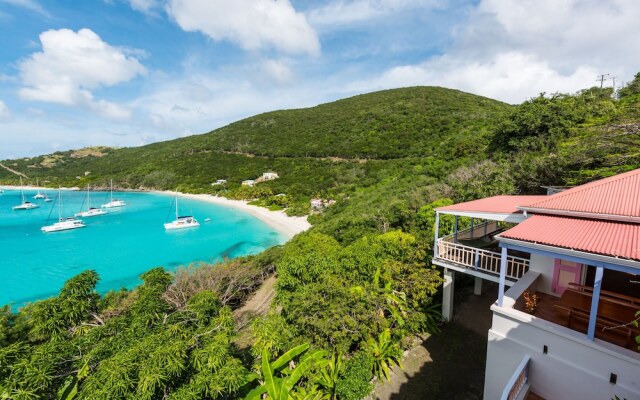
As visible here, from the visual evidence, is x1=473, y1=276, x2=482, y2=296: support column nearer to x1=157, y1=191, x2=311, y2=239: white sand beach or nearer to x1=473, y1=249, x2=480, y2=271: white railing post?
x1=473, y1=249, x2=480, y2=271: white railing post

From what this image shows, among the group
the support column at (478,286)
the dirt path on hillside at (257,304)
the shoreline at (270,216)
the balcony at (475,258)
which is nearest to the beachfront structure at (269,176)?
the shoreline at (270,216)

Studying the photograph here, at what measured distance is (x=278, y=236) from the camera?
113ft

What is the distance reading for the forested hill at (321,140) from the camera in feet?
167

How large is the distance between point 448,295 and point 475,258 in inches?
87.2

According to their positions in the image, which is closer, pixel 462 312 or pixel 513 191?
pixel 462 312

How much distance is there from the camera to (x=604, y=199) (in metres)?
6.89

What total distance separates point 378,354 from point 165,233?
38.3 metres

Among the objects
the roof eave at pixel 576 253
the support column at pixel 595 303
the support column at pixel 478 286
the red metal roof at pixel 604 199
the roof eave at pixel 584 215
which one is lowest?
the support column at pixel 478 286

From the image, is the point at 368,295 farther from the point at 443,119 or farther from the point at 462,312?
the point at 443,119

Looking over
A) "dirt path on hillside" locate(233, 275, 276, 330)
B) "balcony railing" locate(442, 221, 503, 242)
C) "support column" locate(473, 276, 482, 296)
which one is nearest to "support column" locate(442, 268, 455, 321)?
"balcony railing" locate(442, 221, 503, 242)

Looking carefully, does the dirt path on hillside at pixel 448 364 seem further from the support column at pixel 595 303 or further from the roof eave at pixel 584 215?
the roof eave at pixel 584 215

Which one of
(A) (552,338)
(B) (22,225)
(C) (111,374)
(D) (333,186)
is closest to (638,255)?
(A) (552,338)

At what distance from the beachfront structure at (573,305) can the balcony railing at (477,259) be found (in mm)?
731

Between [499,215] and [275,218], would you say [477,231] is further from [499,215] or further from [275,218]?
[275,218]
